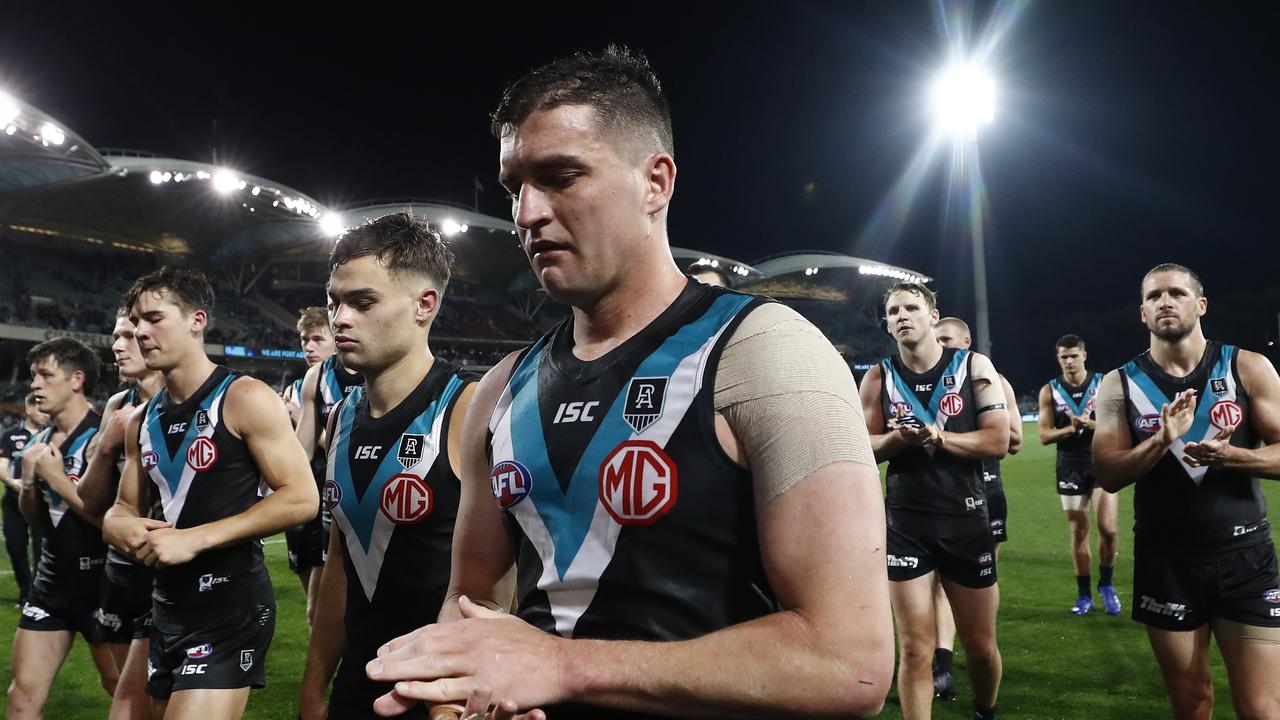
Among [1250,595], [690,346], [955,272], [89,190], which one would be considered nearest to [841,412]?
[690,346]

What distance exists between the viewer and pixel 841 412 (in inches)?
56.8

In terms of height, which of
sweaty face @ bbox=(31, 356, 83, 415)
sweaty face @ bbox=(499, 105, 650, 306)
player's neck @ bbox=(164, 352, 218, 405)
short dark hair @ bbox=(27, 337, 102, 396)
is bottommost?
sweaty face @ bbox=(499, 105, 650, 306)

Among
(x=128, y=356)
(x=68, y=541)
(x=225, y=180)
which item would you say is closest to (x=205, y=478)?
(x=128, y=356)

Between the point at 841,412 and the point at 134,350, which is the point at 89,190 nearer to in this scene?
the point at 134,350

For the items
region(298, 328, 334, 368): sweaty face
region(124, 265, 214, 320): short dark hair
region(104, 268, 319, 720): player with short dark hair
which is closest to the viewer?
region(104, 268, 319, 720): player with short dark hair

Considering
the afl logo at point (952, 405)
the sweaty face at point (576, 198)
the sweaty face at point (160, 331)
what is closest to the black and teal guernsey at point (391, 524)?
the sweaty face at point (160, 331)

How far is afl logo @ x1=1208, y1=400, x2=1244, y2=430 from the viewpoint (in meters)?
4.40

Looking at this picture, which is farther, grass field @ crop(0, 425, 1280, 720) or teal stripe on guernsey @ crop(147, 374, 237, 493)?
grass field @ crop(0, 425, 1280, 720)

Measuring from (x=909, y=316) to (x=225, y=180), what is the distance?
111 ft

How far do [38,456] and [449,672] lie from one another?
5.26 meters

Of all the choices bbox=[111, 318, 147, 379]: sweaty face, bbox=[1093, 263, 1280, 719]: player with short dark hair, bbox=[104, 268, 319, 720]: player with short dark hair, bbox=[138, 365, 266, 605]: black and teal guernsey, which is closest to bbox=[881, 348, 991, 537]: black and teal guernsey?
bbox=[1093, 263, 1280, 719]: player with short dark hair

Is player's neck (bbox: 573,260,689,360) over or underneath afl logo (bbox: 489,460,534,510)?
over

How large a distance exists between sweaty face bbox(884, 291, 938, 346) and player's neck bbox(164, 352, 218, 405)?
4267 millimetres

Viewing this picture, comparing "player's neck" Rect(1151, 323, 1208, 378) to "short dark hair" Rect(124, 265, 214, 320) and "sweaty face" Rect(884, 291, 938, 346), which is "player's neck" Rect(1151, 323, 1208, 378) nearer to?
"sweaty face" Rect(884, 291, 938, 346)
